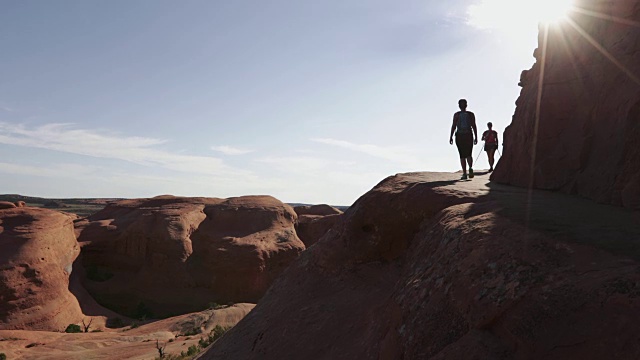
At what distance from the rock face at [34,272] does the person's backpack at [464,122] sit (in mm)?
20513

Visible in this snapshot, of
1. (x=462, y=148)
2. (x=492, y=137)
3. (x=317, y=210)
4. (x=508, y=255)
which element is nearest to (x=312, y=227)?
(x=317, y=210)

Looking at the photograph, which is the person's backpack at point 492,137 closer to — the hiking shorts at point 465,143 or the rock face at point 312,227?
the hiking shorts at point 465,143

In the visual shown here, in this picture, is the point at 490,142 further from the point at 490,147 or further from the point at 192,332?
the point at 192,332

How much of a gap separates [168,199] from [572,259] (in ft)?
106

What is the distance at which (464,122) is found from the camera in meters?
9.97

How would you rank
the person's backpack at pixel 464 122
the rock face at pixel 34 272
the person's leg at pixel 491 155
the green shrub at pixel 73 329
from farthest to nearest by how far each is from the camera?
1. the green shrub at pixel 73 329
2. the rock face at pixel 34 272
3. the person's leg at pixel 491 155
4. the person's backpack at pixel 464 122

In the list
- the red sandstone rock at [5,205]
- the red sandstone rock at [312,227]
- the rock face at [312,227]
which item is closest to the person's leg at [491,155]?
the rock face at [312,227]

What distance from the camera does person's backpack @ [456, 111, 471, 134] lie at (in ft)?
32.7

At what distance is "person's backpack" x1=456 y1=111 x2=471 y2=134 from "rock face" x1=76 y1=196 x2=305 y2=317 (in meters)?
19.7

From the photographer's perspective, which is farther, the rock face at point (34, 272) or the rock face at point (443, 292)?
the rock face at point (34, 272)

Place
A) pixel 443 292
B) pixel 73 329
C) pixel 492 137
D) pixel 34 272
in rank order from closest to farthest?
pixel 443 292 → pixel 492 137 → pixel 73 329 → pixel 34 272

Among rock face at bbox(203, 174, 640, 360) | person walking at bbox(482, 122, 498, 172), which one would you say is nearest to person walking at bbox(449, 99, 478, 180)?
rock face at bbox(203, 174, 640, 360)

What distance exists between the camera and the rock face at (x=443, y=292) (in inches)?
123

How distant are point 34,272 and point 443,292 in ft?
75.7
